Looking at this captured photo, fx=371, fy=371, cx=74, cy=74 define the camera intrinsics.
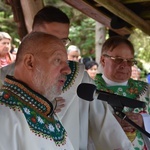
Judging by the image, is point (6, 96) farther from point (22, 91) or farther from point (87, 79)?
point (87, 79)

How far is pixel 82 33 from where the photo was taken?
13.6 m

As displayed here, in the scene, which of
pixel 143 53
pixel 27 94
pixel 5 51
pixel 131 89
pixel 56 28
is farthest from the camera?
pixel 143 53

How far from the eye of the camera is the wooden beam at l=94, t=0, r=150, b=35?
2.63m

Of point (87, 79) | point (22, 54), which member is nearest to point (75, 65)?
point (87, 79)

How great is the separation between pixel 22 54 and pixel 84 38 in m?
12.4

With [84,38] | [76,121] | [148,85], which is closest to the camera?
[76,121]

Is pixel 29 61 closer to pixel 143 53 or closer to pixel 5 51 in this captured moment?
pixel 5 51

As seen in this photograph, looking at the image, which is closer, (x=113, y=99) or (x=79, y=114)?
(x=113, y=99)

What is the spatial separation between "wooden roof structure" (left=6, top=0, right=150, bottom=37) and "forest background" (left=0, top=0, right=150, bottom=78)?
26.1 feet

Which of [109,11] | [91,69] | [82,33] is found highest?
[109,11]

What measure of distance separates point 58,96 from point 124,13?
1.11 meters

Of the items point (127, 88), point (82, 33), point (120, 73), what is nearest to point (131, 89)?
point (127, 88)

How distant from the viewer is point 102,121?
88.3 inches

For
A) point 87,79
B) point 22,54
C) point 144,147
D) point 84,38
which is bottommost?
point 84,38
